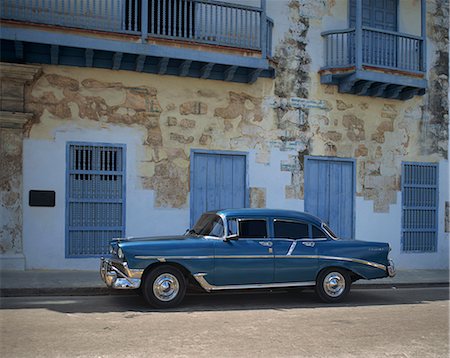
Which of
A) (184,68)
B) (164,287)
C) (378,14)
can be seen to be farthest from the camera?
(378,14)

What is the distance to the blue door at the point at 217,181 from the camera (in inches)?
520

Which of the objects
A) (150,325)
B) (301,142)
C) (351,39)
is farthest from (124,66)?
(150,325)

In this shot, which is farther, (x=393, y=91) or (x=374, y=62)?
(x=393, y=91)

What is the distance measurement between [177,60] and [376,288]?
6.28m

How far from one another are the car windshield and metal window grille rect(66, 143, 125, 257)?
3.09 meters

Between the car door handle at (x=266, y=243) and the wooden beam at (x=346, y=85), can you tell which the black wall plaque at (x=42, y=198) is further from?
the wooden beam at (x=346, y=85)

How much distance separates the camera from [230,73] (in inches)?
520

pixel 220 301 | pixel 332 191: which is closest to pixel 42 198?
pixel 220 301

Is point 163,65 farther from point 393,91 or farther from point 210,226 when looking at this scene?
point 393,91

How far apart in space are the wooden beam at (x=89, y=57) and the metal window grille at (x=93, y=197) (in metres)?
1.67

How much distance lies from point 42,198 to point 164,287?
170 inches

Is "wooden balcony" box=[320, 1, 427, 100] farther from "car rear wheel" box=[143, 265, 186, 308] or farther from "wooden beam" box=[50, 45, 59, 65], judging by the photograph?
"car rear wheel" box=[143, 265, 186, 308]

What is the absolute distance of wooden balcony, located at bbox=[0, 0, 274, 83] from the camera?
1144cm

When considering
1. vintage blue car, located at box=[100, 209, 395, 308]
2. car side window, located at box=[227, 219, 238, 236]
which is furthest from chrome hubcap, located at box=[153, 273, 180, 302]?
car side window, located at box=[227, 219, 238, 236]
